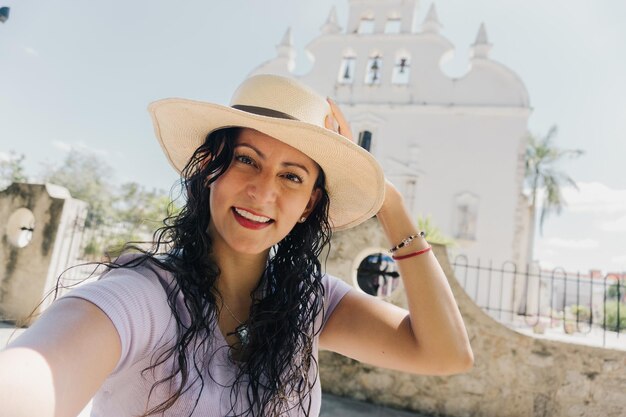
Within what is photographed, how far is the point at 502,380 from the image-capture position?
13.9ft

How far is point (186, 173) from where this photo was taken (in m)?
1.37

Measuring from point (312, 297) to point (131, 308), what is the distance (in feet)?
2.32

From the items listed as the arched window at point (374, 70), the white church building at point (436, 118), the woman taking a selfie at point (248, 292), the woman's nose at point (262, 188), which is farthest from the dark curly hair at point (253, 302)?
the arched window at point (374, 70)

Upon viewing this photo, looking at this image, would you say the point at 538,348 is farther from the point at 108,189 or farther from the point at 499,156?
the point at 108,189

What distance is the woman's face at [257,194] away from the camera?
3.85 ft

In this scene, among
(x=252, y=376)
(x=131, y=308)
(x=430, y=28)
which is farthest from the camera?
(x=430, y=28)

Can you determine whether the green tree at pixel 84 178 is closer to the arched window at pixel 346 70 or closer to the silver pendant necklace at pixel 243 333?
the arched window at pixel 346 70

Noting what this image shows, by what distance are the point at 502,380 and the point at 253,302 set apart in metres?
4.03

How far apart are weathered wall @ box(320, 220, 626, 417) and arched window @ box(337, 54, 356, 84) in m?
15.0

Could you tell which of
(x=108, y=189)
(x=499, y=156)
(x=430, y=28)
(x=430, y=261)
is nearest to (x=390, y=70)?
(x=430, y=28)

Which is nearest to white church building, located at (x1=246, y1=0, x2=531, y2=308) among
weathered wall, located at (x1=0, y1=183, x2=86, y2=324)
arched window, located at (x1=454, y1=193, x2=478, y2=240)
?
arched window, located at (x1=454, y1=193, x2=478, y2=240)

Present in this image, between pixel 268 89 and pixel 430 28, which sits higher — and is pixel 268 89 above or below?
below

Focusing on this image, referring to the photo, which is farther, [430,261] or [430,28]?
[430,28]

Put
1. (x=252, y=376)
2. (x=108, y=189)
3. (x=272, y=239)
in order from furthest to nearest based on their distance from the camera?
(x=108, y=189) → (x=272, y=239) → (x=252, y=376)
